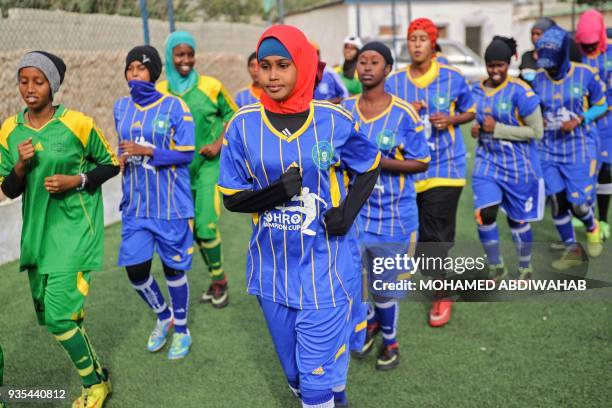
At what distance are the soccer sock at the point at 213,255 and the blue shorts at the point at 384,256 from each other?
5.75ft

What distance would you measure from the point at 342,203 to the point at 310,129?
398 millimetres

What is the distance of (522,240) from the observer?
616cm

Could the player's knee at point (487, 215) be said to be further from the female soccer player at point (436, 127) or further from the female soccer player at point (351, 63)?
the female soccer player at point (351, 63)

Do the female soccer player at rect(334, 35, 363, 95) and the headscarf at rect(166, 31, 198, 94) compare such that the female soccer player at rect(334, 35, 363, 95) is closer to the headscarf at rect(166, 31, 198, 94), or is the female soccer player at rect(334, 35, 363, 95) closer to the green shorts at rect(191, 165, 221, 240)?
the headscarf at rect(166, 31, 198, 94)

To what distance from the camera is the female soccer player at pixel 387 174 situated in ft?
14.2

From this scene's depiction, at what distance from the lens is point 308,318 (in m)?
3.12

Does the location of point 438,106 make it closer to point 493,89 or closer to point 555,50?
point 493,89

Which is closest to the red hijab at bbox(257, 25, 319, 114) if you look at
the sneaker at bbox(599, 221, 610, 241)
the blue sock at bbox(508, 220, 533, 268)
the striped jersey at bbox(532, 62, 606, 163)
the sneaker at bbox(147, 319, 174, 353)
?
the sneaker at bbox(147, 319, 174, 353)

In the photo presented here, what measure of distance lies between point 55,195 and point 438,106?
3003mm

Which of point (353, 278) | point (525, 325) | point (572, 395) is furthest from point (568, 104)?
point (353, 278)

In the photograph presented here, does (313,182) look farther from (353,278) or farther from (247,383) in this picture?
(247,383)

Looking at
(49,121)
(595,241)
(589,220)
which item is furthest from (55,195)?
(595,241)

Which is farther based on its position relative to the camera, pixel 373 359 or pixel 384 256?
pixel 373 359

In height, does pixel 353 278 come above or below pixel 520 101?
below
